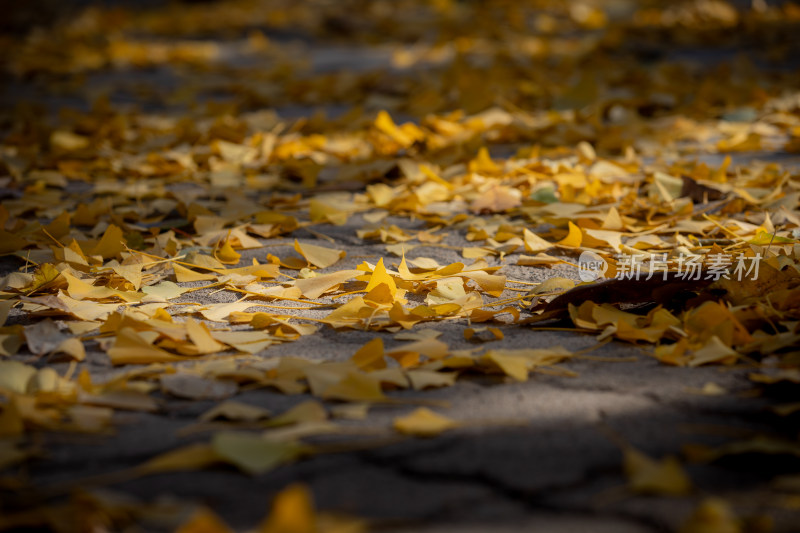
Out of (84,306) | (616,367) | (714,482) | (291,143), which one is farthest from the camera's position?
(291,143)


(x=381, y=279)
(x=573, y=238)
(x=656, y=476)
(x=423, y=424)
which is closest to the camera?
(x=656, y=476)

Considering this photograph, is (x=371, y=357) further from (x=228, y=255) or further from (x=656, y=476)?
(x=228, y=255)

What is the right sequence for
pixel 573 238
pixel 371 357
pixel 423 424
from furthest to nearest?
pixel 573 238
pixel 371 357
pixel 423 424

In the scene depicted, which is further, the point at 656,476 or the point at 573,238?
the point at 573,238

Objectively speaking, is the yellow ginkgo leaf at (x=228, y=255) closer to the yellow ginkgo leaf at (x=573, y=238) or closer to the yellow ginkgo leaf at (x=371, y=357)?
the yellow ginkgo leaf at (x=371, y=357)

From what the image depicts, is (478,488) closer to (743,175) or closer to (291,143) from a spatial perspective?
(743,175)

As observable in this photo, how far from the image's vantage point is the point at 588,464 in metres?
0.83

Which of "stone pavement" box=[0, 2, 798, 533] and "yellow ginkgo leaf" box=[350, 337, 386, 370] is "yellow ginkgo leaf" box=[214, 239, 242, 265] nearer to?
"stone pavement" box=[0, 2, 798, 533]

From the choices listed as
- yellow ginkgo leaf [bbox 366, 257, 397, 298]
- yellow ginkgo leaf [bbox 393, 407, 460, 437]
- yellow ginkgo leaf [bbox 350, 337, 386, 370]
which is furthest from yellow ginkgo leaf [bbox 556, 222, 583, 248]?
yellow ginkgo leaf [bbox 393, 407, 460, 437]

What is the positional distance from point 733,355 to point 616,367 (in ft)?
0.55

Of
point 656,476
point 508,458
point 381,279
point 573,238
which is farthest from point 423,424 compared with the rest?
point 573,238

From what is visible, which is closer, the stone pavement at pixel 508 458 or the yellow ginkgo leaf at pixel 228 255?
the stone pavement at pixel 508 458

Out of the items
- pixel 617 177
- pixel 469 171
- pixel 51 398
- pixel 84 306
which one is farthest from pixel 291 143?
pixel 51 398

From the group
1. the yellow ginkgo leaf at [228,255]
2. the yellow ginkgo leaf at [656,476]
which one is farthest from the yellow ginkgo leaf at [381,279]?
the yellow ginkgo leaf at [656,476]
